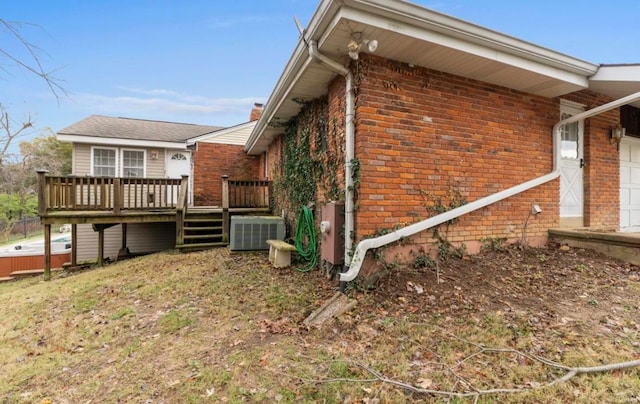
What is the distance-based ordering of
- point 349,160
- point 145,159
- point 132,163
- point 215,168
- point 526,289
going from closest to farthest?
point 526,289
point 349,160
point 132,163
point 145,159
point 215,168

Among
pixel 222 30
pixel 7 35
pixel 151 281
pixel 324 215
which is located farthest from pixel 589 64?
pixel 222 30

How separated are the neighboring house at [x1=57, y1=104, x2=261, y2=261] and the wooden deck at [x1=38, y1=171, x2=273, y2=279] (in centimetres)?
243

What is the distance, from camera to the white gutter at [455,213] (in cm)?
358

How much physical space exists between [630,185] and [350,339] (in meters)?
7.10

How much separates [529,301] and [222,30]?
10437 millimetres

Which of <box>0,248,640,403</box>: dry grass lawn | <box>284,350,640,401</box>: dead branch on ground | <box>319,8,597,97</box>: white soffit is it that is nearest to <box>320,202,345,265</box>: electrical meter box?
<box>0,248,640,403</box>: dry grass lawn

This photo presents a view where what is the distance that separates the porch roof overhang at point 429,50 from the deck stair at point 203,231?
4.64 m

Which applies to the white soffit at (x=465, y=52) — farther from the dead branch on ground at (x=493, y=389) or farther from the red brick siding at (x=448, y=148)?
the dead branch on ground at (x=493, y=389)

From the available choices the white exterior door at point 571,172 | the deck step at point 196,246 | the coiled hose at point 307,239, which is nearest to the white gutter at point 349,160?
the coiled hose at point 307,239

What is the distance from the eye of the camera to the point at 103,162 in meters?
11.4

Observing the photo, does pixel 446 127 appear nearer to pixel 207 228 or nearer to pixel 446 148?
pixel 446 148

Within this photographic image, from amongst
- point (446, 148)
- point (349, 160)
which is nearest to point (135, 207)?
point (349, 160)

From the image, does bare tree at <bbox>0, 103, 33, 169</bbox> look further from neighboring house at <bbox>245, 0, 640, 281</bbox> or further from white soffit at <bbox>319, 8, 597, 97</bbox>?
white soffit at <bbox>319, 8, 597, 97</bbox>

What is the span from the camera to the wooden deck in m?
7.50
